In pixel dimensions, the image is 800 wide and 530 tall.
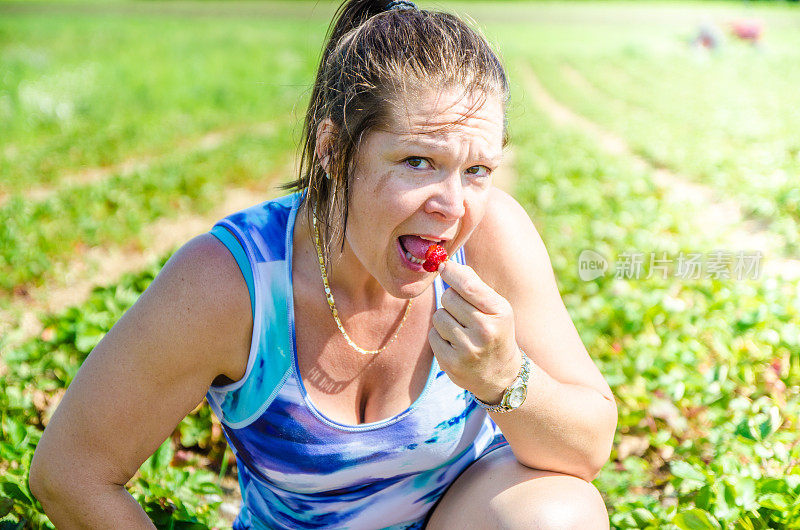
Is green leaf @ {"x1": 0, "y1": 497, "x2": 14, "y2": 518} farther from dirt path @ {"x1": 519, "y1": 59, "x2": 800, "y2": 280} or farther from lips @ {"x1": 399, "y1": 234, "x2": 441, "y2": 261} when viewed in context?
dirt path @ {"x1": 519, "y1": 59, "x2": 800, "y2": 280}

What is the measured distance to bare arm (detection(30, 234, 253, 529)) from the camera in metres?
1.35

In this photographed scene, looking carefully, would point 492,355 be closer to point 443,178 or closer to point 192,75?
point 443,178

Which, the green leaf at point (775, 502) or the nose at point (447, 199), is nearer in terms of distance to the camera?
the nose at point (447, 199)

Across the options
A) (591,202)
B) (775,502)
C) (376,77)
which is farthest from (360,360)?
(591,202)

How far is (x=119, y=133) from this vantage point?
8.38 m

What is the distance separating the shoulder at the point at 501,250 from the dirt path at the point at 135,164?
492 cm

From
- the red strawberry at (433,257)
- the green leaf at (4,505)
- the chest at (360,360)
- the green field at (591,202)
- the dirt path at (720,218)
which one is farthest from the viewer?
the dirt path at (720,218)

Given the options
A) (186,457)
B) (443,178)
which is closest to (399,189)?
(443,178)

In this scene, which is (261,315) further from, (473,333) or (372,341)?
(473,333)

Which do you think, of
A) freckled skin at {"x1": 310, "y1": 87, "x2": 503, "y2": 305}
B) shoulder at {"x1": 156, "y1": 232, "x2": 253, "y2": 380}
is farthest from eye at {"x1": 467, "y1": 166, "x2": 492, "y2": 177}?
shoulder at {"x1": 156, "y1": 232, "x2": 253, "y2": 380}

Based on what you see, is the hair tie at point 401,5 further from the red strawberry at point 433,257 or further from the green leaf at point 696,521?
the green leaf at point 696,521

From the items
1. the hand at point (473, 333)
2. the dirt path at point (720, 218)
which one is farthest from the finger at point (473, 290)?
the dirt path at point (720, 218)

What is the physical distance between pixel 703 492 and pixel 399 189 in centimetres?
113

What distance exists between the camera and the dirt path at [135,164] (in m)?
6.10
